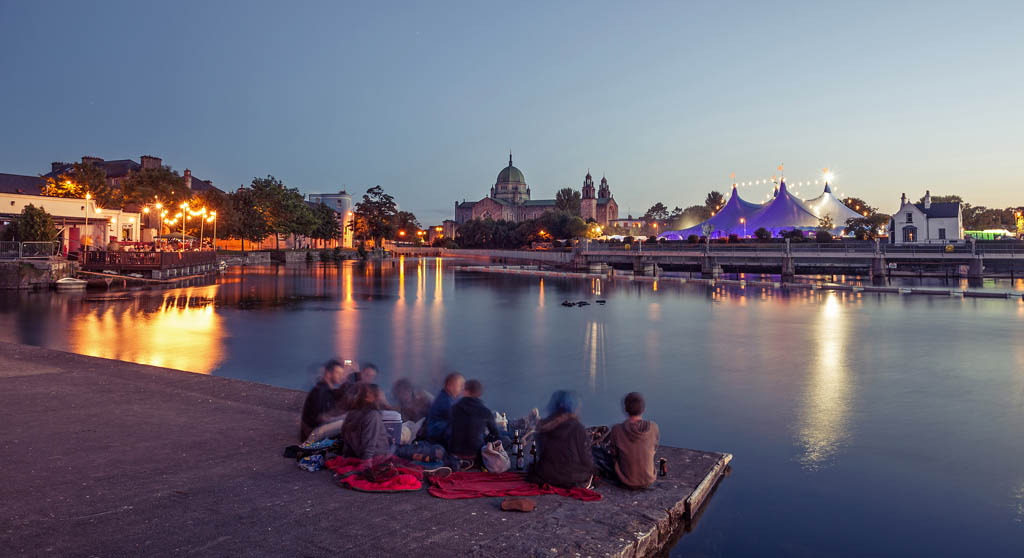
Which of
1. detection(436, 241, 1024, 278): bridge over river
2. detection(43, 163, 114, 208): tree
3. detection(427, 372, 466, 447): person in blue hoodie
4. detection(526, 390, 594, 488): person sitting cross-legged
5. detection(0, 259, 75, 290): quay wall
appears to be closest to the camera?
detection(526, 390, 594, 488): person sitting cross-legged

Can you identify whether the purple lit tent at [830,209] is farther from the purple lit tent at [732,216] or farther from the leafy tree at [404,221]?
the leafy tree at [404,221]

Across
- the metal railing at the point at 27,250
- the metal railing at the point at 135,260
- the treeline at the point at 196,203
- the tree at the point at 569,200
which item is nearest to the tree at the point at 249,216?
the treeline at the point at 196,203

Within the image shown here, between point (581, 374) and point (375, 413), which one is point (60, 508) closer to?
point (375, 413)

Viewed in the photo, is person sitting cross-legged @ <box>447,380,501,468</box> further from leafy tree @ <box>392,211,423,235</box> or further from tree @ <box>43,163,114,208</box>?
leafy tree @ <box>392,211,423,235</box>

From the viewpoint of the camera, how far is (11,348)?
15594 mm

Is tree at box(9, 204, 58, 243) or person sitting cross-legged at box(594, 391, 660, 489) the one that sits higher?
tree at box(9, 204, 58, 243)

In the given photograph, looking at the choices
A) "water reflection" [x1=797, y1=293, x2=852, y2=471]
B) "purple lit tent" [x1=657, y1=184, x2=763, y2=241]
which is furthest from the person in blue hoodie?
"purple lit tent" [x1=657, y1=184, x2=763, y2=241]

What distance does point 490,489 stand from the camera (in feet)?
21.5

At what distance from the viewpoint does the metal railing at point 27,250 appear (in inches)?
1525

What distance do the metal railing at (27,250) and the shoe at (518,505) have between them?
43260 millimetres

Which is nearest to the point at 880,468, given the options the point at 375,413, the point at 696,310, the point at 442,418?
the point at 442,418

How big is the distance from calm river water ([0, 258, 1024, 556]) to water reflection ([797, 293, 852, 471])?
53mm

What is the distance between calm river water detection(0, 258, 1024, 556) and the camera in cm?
796

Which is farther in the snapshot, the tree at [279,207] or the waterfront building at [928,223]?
the tree at [279,207]
